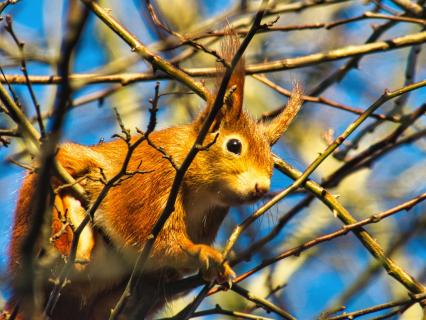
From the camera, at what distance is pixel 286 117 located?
10.4ft

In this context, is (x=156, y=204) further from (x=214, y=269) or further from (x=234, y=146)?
(x=214, y=269)

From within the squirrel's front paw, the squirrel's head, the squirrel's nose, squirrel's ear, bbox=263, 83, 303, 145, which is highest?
squirrel's ear, bbox=263, 83, 303, 145

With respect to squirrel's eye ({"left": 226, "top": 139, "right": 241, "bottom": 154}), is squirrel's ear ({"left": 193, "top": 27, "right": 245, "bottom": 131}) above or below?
above

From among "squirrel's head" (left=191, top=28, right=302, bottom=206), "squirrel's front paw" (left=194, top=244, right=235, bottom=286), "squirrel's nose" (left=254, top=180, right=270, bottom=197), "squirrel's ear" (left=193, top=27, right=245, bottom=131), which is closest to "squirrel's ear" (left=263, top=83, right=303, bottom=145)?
"squirrel's head" (left=191, top=28, right=302, bottom=206)

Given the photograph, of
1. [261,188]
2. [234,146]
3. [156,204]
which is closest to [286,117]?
[234,146]

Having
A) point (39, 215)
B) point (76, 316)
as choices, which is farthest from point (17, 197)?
point (39, 215)

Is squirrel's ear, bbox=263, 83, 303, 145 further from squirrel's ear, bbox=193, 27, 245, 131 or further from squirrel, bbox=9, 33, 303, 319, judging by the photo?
squirrel's ear, bbox=193, 27, 245, 131

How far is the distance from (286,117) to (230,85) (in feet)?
1.56

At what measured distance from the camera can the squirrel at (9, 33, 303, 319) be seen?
2.85 m

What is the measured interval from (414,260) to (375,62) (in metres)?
1.54

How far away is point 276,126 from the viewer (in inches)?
126

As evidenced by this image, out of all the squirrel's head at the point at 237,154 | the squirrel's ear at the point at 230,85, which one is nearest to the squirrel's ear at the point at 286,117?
the squirrel's head at the point at 237,154

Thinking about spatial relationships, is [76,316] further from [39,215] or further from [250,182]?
[39,215]

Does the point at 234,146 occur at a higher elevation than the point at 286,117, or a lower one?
lower
